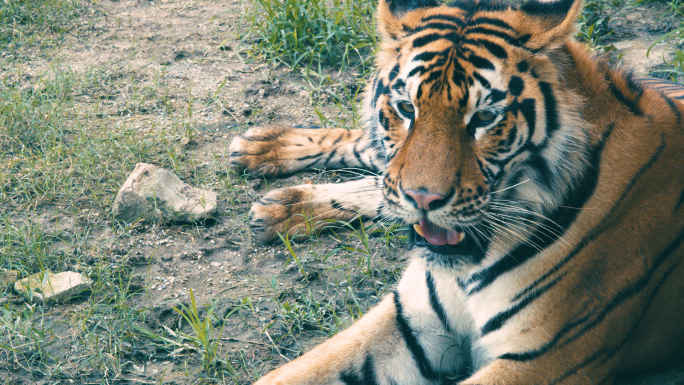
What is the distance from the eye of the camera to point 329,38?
12.8 ft

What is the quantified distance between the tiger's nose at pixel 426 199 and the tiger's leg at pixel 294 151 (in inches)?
56.7

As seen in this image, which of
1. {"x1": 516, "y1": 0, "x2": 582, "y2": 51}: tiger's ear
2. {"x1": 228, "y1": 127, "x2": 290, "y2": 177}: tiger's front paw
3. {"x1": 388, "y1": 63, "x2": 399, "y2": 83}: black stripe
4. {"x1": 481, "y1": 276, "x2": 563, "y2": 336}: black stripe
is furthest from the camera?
{"x1": 228, "y1": 127, "x2": 290, "y2": 177}: tiger's front paw

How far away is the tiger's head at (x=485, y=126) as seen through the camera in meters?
1.70

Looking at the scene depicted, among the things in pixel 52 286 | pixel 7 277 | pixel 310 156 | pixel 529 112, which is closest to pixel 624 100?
pixel 529 112

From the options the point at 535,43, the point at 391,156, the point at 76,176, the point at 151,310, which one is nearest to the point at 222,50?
the point at 76,176

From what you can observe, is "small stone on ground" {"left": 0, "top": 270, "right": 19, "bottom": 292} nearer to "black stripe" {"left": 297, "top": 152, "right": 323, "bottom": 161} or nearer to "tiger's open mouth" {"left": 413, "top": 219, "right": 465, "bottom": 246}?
"black stripe" {"left": 297, "top": 152, "right": 323, "bottom": 161}

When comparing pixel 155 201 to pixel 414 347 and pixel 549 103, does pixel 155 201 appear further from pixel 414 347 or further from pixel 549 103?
pixel 549 103

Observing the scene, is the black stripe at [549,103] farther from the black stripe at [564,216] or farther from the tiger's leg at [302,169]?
the tiger's leg at [302,169]

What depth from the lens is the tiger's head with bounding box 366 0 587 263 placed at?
1.70 meters

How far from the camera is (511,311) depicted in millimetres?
1827

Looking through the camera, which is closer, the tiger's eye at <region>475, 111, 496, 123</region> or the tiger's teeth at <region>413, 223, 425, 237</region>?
the tiger's eye at <region>475, 111, 496, 123</region>

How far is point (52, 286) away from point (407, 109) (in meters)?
1.60

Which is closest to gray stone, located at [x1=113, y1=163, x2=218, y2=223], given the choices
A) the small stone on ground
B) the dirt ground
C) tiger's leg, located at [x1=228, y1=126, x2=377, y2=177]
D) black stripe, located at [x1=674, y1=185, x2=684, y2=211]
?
the dirt ground

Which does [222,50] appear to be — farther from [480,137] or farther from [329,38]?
[480,137]
